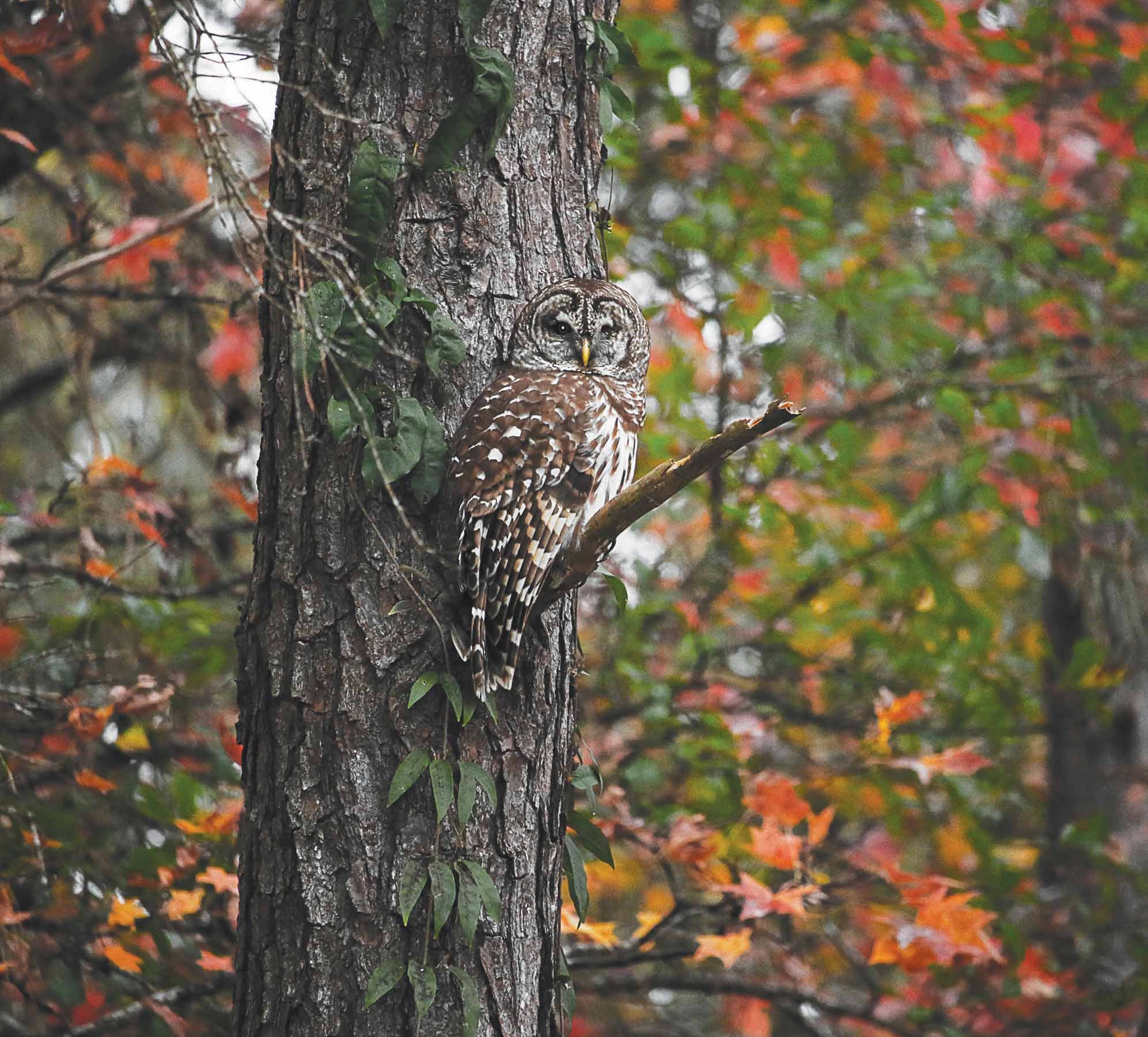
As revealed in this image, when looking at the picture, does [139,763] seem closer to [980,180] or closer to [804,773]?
[804,773]

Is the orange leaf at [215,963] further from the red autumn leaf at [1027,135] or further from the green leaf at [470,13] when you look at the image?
the red autumn leaf at [1027,135]

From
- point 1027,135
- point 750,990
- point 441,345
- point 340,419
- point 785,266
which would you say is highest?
point 1027,135

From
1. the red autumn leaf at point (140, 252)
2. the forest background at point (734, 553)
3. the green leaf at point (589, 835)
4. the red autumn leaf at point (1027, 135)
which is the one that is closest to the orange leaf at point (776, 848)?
the forest background at point (734, 553)

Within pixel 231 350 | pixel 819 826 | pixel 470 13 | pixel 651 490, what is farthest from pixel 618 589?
pixel 231 350

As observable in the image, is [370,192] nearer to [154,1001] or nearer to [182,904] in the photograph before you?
[182,904]

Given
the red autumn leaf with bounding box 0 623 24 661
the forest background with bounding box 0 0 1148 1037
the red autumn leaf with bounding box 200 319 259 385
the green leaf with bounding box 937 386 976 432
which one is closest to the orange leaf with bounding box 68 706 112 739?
the forest background with bounding box 0 0 1148 1037

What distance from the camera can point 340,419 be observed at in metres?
2.31

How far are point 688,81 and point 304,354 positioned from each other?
11.6 ft

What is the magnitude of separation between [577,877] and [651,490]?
90 cm

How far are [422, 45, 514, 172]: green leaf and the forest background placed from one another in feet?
1.06

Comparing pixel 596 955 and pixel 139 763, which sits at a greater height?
pixel 139 763

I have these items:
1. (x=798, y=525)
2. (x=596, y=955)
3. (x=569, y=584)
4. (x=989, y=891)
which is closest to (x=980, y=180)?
(x=798, y=525)

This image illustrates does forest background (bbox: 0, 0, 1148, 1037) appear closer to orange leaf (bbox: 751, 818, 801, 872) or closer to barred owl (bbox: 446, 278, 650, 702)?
orange leaf (bbox: 751, 818, 801, 872)

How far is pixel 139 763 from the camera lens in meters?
3.69
